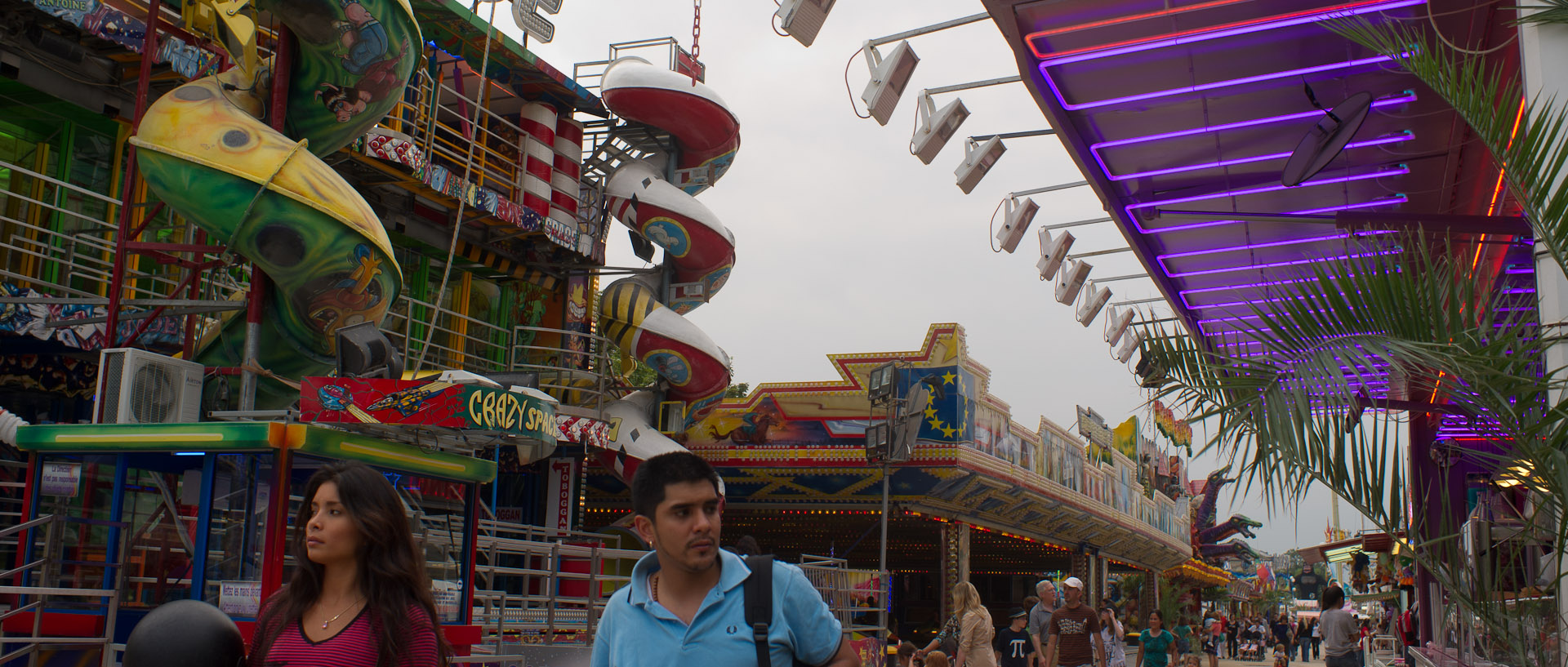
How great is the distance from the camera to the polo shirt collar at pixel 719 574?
3.05 m

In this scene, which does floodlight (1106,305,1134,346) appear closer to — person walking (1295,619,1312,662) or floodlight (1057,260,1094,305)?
floodlight (1057,260,1094,305)

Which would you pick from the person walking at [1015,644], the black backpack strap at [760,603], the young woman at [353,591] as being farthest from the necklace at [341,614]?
the person walking at [1015,644]

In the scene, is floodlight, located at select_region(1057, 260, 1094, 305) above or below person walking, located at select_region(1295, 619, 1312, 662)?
above

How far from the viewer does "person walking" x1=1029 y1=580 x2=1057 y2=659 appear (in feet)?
34.6

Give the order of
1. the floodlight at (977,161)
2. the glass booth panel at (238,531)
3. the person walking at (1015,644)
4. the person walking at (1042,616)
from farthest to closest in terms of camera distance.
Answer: the person walking at (1015,644)
the floodlight at (977,161)
the person walking at (1042,616)
the glass booth panel at (238,531)

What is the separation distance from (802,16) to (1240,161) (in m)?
3.43

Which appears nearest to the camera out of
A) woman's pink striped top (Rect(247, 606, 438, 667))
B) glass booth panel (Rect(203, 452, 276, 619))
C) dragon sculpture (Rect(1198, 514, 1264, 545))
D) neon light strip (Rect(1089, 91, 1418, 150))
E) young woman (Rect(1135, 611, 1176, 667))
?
woman's pink striped top (Rect(247, 606, 438, 667))

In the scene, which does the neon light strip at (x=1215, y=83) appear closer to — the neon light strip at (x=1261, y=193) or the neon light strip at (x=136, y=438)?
the neon light strip at (x=1261, y=193)

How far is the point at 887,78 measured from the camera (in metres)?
9.60

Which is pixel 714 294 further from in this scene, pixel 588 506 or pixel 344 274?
pixel 344 274

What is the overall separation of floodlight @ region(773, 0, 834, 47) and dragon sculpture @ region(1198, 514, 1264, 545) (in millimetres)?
54289

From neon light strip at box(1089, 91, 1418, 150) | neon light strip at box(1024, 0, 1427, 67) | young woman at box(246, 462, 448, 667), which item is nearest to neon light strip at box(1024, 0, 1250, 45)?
neon light strip at box(1024, 0, 1427, 67)

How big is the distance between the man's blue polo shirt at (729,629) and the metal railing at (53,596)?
611 cm

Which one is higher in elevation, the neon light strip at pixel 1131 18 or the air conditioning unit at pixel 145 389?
the neon light strip at pixel 1131 18
